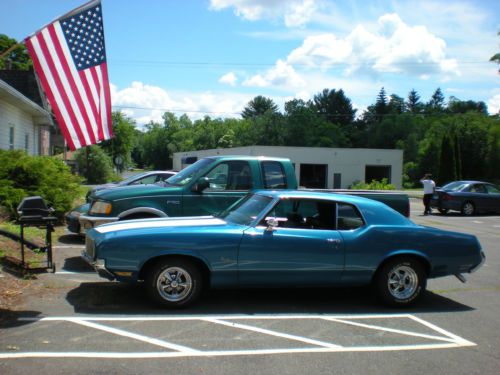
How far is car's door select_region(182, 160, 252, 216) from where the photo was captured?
862cm

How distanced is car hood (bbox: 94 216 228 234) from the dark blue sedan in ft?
56.4

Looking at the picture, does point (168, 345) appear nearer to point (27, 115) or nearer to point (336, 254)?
point (336, 254)

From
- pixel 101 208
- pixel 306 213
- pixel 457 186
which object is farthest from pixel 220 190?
pixel 457 186

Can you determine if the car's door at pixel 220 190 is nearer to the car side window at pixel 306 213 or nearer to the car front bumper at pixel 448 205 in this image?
the car side window at pixel 306 213

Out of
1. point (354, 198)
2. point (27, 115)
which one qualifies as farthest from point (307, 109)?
point (354, 198)

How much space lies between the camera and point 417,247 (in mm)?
6770

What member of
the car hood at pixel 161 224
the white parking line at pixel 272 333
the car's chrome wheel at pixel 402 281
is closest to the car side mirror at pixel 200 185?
the car hood at pixel 161 224

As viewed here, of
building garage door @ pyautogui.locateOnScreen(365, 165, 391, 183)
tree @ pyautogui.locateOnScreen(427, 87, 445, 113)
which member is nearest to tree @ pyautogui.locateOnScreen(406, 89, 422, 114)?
tree @ pyautogui.locateOnScreen(427, 87, 445, 113)

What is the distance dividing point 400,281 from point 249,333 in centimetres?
240

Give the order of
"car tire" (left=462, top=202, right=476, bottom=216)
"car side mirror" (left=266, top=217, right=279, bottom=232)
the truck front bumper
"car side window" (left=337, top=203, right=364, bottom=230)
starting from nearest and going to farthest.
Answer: "car side mirror" (left=266, top=217, right=279, bottom=232) → "car side window" (left=337, top=203, right=364, bottom=230) → the truck front bumper → "car tire" (left=462, top=202, right=476, bottom=216)

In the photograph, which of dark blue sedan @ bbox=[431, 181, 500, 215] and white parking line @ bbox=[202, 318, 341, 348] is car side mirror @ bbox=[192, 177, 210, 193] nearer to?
white parking line @ bbox=[202, 318, 341, 348]

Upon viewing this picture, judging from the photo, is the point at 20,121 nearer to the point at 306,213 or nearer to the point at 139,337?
the point at 306,213

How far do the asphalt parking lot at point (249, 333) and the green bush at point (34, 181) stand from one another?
523 centimetres

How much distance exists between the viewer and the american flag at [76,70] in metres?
6.84
